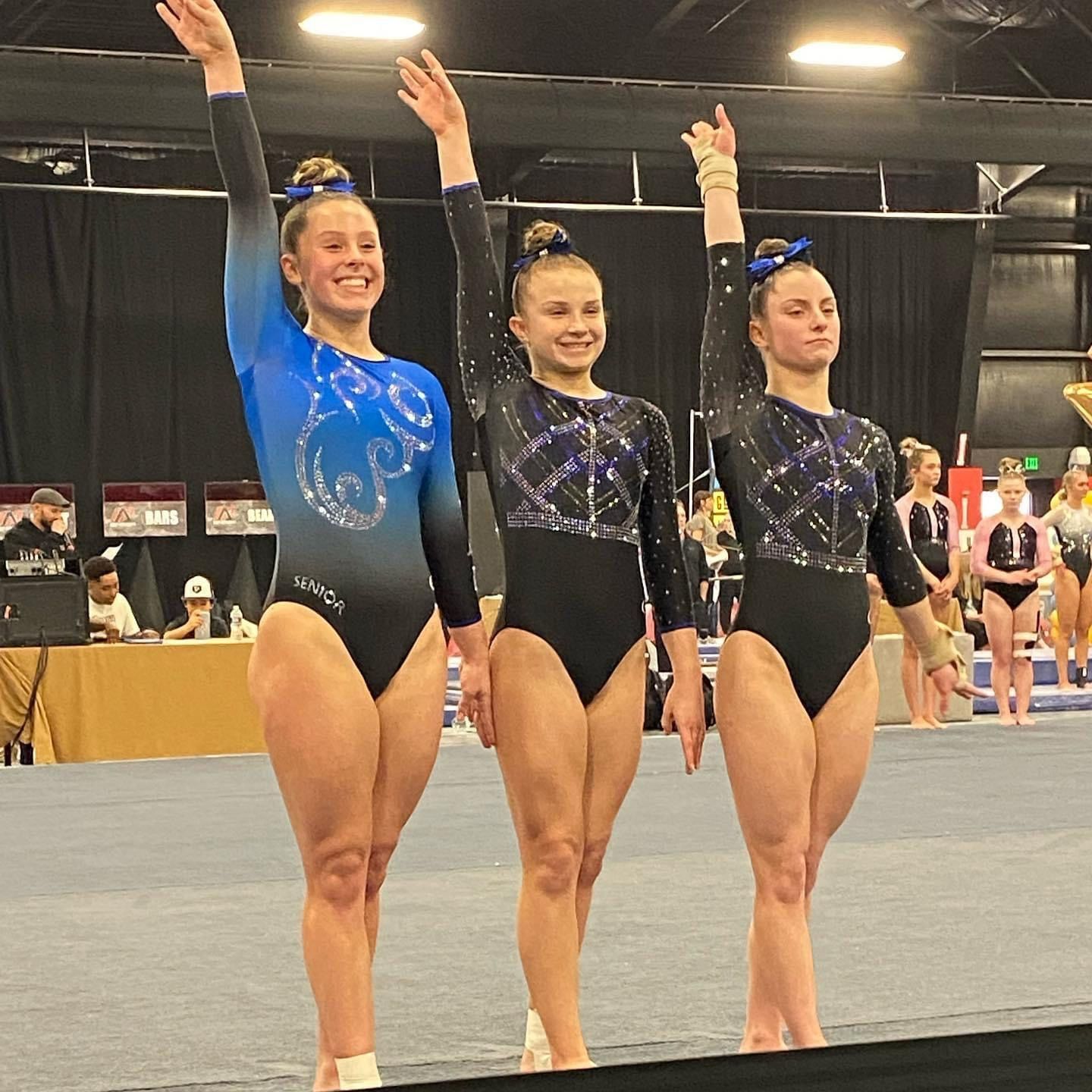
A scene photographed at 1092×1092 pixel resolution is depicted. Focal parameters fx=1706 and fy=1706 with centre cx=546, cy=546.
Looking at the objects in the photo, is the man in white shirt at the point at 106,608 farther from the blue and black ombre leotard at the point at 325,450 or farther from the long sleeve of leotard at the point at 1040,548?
the blue and black ombre leotard at the point at 325,450

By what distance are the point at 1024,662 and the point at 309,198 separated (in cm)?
685

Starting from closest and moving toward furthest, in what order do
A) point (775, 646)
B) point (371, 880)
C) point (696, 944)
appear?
point (371, 880) < point (775, 646) < point (696, 944)

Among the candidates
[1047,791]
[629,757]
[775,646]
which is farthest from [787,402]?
[1047,791]

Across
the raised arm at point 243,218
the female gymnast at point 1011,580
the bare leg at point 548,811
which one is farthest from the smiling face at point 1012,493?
the raised arm at point 243,218

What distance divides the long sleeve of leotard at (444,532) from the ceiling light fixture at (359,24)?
8508mm

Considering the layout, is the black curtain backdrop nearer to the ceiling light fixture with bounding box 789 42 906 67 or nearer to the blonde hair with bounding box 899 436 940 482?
the ceiling light fixture with bounding box 789 42 906 67

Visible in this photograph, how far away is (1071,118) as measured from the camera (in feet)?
40.3

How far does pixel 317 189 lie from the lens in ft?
9.39

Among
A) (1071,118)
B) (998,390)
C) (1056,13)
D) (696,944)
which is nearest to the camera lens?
(696,944)

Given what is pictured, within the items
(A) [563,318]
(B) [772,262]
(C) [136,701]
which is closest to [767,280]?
(B) [772,262]

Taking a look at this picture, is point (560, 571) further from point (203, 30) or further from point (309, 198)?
point (203, 30)

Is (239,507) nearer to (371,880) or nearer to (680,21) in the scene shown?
(680,21)

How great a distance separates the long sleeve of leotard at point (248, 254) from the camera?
2.71m

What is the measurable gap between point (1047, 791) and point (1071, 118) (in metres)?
7.28
